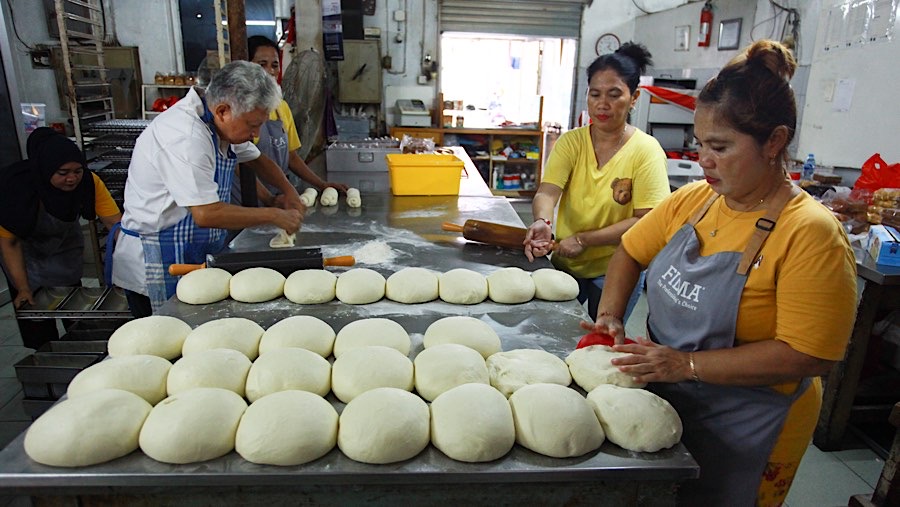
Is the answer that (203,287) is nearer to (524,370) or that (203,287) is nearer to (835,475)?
(524,370)

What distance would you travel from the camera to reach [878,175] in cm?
302

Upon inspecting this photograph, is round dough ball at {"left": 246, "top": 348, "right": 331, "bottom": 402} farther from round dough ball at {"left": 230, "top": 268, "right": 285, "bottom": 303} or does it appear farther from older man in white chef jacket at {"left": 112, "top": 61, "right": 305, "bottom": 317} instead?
older man in white chef jacket at {"left": 112, "top": 61, "right": 305, "bottom": 317}

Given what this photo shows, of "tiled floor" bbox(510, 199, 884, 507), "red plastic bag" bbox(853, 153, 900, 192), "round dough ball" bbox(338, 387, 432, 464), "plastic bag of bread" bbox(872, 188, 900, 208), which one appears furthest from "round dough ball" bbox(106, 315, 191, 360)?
"red plastic bag" bbox(853, 153, 900, 192)

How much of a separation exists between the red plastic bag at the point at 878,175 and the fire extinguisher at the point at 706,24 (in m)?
2.56

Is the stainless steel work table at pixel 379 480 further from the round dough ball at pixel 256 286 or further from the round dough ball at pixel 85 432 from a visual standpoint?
the round dough ball at pixel 256 286

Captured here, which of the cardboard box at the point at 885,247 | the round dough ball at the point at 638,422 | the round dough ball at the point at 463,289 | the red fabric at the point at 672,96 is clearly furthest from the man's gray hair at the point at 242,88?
the red fabric at the point at 672,96

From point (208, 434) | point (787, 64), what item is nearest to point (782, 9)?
point (787, 64)

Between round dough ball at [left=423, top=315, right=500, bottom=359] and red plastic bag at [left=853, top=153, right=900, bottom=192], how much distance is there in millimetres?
2653

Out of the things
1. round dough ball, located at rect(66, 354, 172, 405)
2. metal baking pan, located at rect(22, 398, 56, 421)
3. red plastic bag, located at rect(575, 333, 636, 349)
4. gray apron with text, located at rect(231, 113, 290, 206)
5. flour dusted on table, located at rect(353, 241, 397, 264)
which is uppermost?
gray apron with text, located at rect(231, 113, 290, 206)

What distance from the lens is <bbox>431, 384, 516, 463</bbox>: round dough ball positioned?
1120 mm

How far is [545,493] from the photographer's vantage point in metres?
1.12

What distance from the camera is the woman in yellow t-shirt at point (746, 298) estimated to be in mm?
1150

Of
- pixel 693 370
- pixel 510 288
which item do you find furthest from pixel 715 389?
pixel 510 288

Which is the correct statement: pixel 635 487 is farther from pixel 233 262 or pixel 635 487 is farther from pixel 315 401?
pixel 233 262
